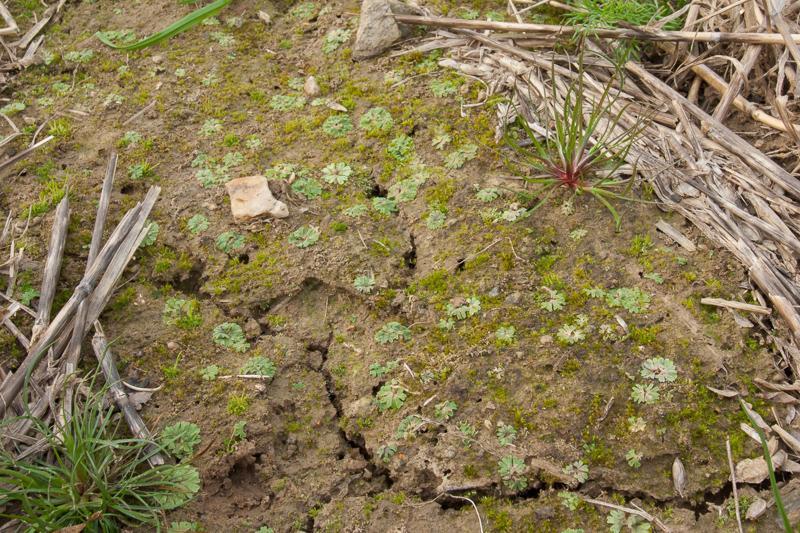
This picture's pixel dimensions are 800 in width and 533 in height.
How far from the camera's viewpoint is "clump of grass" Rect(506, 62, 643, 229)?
14.4 feet

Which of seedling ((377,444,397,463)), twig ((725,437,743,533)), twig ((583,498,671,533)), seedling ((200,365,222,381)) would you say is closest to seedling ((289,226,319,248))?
seedling ((200,365,222,381))

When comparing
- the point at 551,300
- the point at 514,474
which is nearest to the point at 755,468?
the point at 514,474

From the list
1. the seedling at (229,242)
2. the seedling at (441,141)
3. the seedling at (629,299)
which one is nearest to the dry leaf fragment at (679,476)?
the seedling at (629,299)

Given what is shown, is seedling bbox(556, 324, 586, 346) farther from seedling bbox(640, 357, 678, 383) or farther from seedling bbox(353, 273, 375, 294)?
seedling bbox(353, 273, 375, 294)

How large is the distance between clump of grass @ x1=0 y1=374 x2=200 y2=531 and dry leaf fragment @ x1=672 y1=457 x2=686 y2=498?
2.49m

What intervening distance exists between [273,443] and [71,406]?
3.66 feet

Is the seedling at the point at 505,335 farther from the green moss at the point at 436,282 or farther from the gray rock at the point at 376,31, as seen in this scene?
the gray rock at the point at 376,31

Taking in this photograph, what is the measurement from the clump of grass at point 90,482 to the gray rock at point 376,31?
11.1ft

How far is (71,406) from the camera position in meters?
3.76

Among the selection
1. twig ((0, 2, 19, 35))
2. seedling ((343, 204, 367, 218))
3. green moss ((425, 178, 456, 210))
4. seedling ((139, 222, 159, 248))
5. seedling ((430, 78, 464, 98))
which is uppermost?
twig ((0, 2, 19, 35))

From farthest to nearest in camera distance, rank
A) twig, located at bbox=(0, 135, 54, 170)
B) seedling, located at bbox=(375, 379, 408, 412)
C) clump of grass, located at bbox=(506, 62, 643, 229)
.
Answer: twig, located at bbox=(0, 135, 54, 170)
clump of grass, located at bbox=(506, 62, 643, 229)
seedling, located at bbox=(375, 379, 408, 412)

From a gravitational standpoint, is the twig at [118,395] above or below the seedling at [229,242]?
below

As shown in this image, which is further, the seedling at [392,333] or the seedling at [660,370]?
the seedling at [392,333]

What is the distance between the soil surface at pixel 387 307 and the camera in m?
3.63
